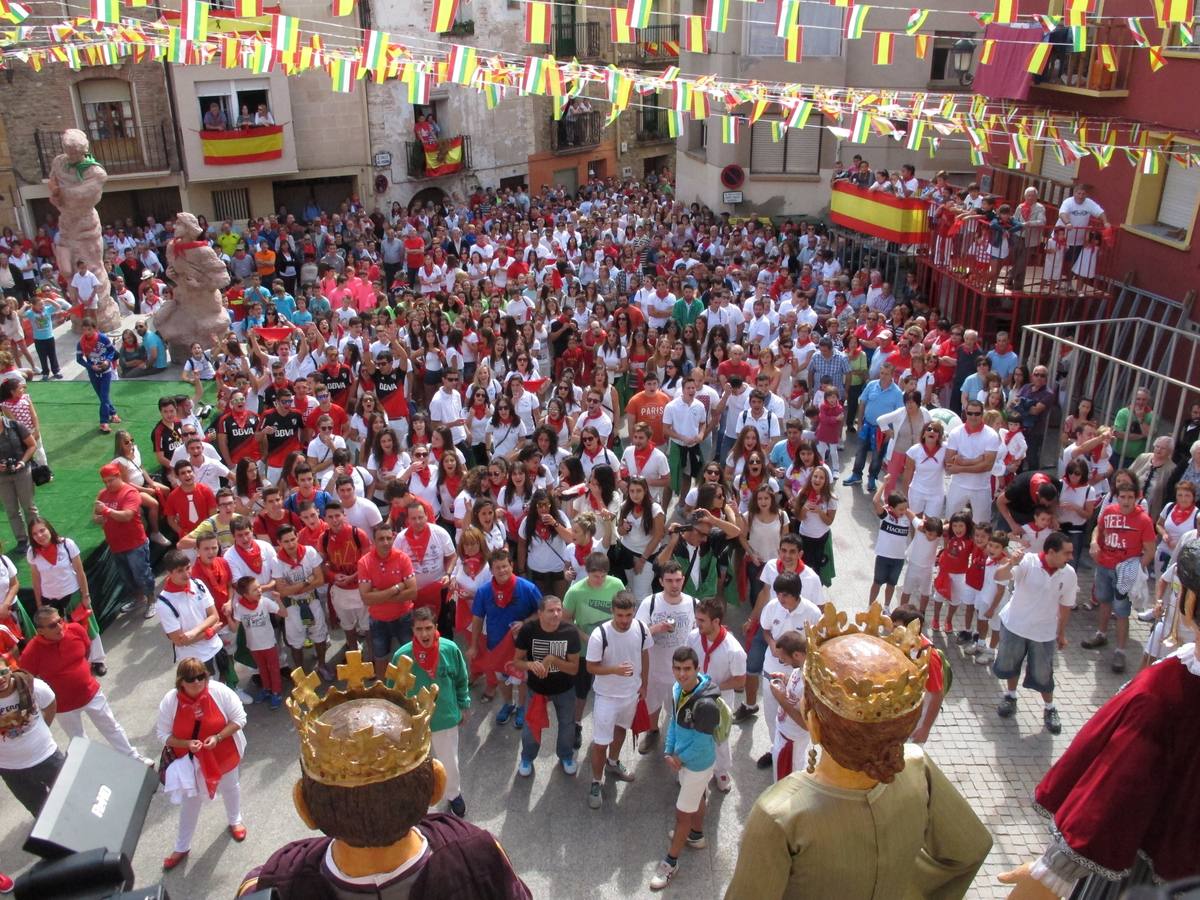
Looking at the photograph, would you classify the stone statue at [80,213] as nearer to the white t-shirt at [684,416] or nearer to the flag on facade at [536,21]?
the flag on facade at [536,21]

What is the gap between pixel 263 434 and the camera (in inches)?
381

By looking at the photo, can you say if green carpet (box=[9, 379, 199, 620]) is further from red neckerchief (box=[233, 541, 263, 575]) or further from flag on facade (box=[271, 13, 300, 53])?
flag on facade (box=[271, 13, 300, 53])

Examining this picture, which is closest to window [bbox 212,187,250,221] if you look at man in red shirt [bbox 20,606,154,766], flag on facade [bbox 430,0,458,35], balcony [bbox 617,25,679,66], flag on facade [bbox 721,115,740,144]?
balcony [bbox 617,25,679,66]

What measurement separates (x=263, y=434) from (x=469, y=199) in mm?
20468

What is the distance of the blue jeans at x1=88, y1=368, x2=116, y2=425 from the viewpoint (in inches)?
480

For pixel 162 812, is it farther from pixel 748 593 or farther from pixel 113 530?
Result: pixel 748 593

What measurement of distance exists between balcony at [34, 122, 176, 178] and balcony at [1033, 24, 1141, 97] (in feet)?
68.5

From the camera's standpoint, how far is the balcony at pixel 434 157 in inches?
1104

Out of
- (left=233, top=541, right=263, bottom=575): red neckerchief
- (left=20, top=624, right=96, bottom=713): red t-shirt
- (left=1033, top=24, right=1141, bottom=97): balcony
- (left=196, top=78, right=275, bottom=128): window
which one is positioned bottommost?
(left=20, top=624, right=96, bottom=713): red t-shirt

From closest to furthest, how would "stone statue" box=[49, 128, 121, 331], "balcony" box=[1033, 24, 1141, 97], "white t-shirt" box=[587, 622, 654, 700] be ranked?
"white t-shirt" box=[587, 622, 654, 700] < "balcony" box=[1033, 24, 1141, 97] < "stone statue" box=[49, 128, 121, 331]

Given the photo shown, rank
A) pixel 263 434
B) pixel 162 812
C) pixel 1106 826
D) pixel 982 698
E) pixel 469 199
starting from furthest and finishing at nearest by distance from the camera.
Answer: pixel 469 199
pixel 263 434
pixel 982 698
pixel 162 812
pixel 1106 826

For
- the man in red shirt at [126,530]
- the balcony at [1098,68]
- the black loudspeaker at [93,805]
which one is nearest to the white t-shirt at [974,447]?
the man in red shirt at [126,530]

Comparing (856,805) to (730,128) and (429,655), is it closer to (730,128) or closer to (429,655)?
(429,655)

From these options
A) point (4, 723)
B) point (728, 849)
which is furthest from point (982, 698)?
point (4, 723)
